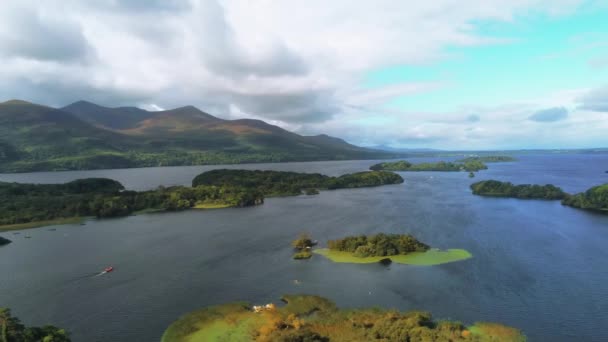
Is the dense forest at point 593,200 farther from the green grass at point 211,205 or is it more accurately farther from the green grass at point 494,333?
the green grass at point 211,205

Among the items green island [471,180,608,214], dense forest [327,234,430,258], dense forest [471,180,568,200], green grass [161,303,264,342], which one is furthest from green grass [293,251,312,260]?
dense forest [471,180,568,200]

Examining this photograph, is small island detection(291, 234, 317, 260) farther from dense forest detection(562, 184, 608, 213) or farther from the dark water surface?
dense forest detection(562, 184, 608, 213)

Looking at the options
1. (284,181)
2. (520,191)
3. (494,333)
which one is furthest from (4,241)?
(520,191)

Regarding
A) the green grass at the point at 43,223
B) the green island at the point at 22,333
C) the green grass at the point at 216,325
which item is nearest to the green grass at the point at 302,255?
the green grass at the point at 216,325

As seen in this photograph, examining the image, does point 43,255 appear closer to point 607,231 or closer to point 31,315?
point 31,315

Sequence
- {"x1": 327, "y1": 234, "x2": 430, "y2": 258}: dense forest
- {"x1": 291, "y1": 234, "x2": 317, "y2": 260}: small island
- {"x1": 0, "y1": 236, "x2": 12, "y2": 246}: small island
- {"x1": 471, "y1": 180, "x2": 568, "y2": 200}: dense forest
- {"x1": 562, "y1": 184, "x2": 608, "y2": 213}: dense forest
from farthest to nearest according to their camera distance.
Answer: {"x1": 471, "y1": 180, "x2": 568, "y2": 200}: dense forest < {"x1": 562, "y1": 184, "x2": 608, "y2": 213}: dense forest < {"x1": 0, "y1": 236, "x2": 12, "y2": 246}: small island < {"x1": 291, "y1": 234, "x2": 317, "y2": 260}: small island < {"x1": 327, "y1": 234, "x2": 430, "y2": 258}: dense forest
